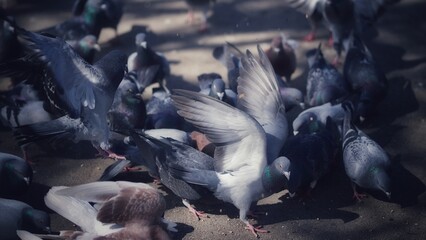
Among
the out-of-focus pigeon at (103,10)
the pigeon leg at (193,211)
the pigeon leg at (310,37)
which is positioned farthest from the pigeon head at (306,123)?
the out-of-focus pigeon at (103,10)

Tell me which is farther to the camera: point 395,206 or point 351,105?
point 351,105

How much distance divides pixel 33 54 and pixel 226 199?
2.27 meters

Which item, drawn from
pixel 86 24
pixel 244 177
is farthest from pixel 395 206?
pixel 86 24

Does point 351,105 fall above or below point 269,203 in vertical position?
above

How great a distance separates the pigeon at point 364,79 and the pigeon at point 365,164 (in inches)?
30.8

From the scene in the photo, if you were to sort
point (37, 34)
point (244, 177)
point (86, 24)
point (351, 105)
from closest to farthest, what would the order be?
point (37, 34) → point (244, 177) → point (351, 105) → point (86, 24)

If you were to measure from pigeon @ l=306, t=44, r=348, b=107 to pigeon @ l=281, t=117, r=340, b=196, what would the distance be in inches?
32.6

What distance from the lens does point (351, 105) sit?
19.5 feet

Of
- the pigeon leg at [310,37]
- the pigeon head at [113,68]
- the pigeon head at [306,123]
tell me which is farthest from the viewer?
the pigeon leg at [310,37]

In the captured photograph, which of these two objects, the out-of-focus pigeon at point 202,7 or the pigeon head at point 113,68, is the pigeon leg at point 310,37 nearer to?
the out-of-focus pigeon at point 202,7

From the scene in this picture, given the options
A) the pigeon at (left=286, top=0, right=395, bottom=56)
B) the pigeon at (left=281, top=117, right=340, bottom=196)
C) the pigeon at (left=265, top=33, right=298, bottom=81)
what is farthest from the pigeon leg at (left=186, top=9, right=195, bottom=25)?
the pigeon at (left=281, top=117, right=340, bottom=196)

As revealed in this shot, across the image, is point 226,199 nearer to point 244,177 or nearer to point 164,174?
point 244,177

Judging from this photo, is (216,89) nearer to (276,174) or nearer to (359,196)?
(276,174)

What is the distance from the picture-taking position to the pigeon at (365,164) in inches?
202
